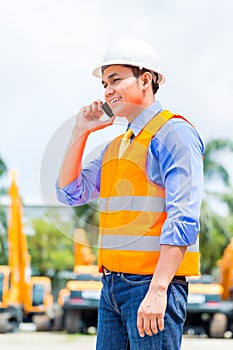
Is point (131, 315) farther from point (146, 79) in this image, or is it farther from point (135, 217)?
point (146, 79)

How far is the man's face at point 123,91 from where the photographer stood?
255 cm

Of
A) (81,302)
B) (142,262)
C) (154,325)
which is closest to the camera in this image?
(154,325)

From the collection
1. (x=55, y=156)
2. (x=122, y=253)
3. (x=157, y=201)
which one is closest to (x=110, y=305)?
(x=122, y=253)

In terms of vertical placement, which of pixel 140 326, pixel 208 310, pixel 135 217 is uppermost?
pixel 135 217

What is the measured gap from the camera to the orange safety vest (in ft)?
8.05

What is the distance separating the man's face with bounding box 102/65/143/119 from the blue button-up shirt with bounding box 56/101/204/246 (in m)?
0.04

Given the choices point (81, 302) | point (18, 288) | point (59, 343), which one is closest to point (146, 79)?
point (59, 343)

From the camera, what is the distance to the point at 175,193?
93.9 inches

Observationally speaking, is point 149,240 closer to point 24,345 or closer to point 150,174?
point 150,174

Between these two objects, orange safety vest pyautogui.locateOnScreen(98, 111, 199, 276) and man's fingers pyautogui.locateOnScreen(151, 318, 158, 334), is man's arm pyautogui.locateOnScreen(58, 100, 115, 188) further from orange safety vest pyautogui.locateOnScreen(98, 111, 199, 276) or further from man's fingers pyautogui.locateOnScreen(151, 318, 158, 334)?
man's fingers pyautogui.locateOnScreen(151, 318, 158, 334)

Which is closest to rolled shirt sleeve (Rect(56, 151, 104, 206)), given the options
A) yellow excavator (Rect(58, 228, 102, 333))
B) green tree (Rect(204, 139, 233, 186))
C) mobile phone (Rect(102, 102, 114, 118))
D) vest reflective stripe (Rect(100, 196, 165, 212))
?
mobile phone (Rect(102, 102, 114, 118))

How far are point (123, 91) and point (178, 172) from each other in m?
0.32

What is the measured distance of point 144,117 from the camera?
256 cm

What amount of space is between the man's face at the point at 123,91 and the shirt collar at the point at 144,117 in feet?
0.06
